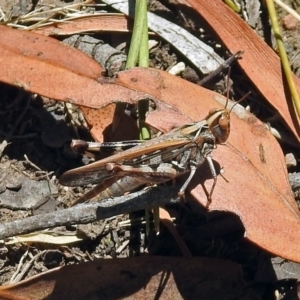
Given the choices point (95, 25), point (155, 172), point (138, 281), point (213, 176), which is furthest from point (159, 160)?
point (95, 25)

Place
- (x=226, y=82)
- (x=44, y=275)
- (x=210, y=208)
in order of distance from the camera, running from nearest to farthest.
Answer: (x=210, y=208) → (x=44, y=275) → (x=226, y=82)

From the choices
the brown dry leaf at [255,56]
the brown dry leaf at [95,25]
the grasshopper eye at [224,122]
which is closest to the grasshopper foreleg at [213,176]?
the grasshopper eye at [224,122]

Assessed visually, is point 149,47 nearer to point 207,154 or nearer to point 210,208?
point 207,154

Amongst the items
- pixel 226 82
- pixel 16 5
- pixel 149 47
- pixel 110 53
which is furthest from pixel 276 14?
pixel 16 5

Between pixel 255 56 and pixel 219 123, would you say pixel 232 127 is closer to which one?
pixel 219 123

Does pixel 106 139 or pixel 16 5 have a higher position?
pixel 16 5

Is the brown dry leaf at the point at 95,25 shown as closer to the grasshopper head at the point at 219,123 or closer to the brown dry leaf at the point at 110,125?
the brown dry leaf at the point at 110,125

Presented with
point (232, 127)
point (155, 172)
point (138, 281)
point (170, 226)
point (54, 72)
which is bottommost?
point (138, 281)
